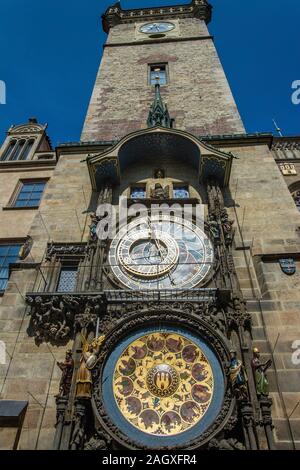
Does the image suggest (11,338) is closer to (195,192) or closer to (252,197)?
(195,192)

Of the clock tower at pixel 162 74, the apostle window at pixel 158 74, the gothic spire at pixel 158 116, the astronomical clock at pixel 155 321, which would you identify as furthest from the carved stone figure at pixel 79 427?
the apostle window at pixel 158 74

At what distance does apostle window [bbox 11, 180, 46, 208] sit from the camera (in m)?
12.5

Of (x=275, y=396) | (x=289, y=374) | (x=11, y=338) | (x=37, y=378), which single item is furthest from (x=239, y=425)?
(x=11, y=338)

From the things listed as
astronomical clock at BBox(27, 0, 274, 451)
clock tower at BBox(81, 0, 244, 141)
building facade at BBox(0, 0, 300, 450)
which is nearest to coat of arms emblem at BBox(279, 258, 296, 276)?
building facade at BBox(0, 0, 300, 450)

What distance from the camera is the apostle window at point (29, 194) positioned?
41.1 ft

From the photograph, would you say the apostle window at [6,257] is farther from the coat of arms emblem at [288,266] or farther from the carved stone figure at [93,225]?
the coat of arms emblem at [288,266]

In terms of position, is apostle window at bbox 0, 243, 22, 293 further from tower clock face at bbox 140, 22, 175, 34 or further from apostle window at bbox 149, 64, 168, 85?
tower clock face at bbox 140, 22, 175, 34

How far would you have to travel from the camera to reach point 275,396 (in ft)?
21.8

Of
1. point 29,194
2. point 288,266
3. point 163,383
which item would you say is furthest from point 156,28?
point 163,383

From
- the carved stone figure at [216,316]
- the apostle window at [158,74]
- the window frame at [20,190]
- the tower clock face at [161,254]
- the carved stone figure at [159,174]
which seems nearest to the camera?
the carved stone figure at [216,316]

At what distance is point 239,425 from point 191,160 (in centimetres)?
749

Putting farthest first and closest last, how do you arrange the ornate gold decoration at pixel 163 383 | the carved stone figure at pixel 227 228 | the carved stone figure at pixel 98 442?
the carved stone figure at pixel 227 228
the ornate gold decoration at pixel 163 383
the carved stone figure at pixel 98 442

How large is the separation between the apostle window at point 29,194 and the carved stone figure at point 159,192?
3.92 meters

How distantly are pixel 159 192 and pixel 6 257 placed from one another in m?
4.53
